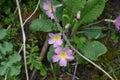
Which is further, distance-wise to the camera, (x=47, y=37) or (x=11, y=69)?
(x=47, y=37)

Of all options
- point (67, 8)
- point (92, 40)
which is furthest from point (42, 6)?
point (92, 40)

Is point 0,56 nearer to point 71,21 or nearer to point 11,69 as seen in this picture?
point 11,69

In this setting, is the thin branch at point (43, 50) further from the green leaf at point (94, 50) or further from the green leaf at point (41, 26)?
the green leaf at point (94, 50)

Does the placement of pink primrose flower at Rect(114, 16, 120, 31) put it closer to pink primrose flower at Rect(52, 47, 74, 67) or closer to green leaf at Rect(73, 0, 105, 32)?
green leaf at Rect(73, 0, 105, 32)

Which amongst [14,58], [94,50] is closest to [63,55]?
[94,50]

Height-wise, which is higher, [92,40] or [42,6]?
[42,6]

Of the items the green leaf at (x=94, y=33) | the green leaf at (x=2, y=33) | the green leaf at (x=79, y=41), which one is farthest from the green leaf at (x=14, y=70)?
the green leaf at (x=94, y=33)

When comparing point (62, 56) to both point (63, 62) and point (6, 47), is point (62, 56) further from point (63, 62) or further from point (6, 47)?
point (6, 47)
